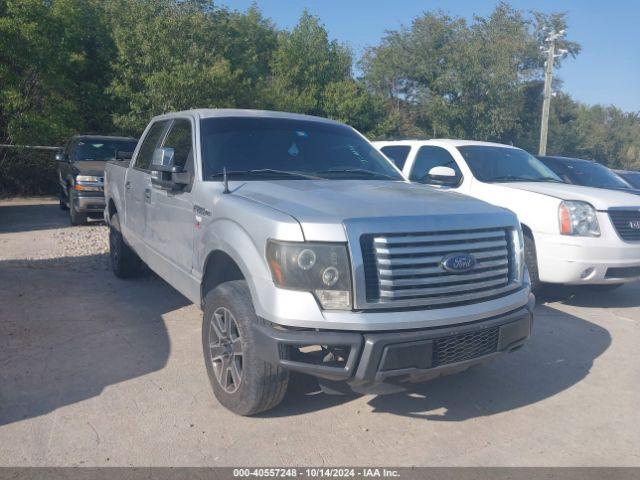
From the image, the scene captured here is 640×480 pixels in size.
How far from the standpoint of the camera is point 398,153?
8.55 m

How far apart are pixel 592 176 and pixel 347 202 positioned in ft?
26.9

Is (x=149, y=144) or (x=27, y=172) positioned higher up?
(x=149, y=144)

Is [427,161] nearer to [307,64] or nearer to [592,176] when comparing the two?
[592,176]

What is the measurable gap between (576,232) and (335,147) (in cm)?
294

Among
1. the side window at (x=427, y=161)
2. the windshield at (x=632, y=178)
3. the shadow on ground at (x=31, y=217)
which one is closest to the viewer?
the side window at (x=427, y=161)

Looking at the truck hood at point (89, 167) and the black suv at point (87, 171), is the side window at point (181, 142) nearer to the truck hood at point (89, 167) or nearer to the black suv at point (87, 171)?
the black suv at point (87, 171)

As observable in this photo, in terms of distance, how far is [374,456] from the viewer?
3.41 meters

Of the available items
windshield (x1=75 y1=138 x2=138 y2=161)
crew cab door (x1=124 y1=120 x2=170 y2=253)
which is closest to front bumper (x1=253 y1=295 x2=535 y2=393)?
crew cab door (x1=124 y1=120 x2=170 y2=253)

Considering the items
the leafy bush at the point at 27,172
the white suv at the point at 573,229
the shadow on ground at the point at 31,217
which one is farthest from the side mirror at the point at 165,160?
the leafy bush at the point at 27,172

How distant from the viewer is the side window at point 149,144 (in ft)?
19.2

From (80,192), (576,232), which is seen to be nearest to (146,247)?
(576,232)

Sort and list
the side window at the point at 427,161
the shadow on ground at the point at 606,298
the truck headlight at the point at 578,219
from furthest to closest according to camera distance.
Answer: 1. the side window at the point at 427,161
2. the shadow on ground at the point at 606,298
3. the truck headlight at the point at 578,219

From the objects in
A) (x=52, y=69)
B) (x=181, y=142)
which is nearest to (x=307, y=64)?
(x=52, y=69)

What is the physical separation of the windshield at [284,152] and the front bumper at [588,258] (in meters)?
2.27
